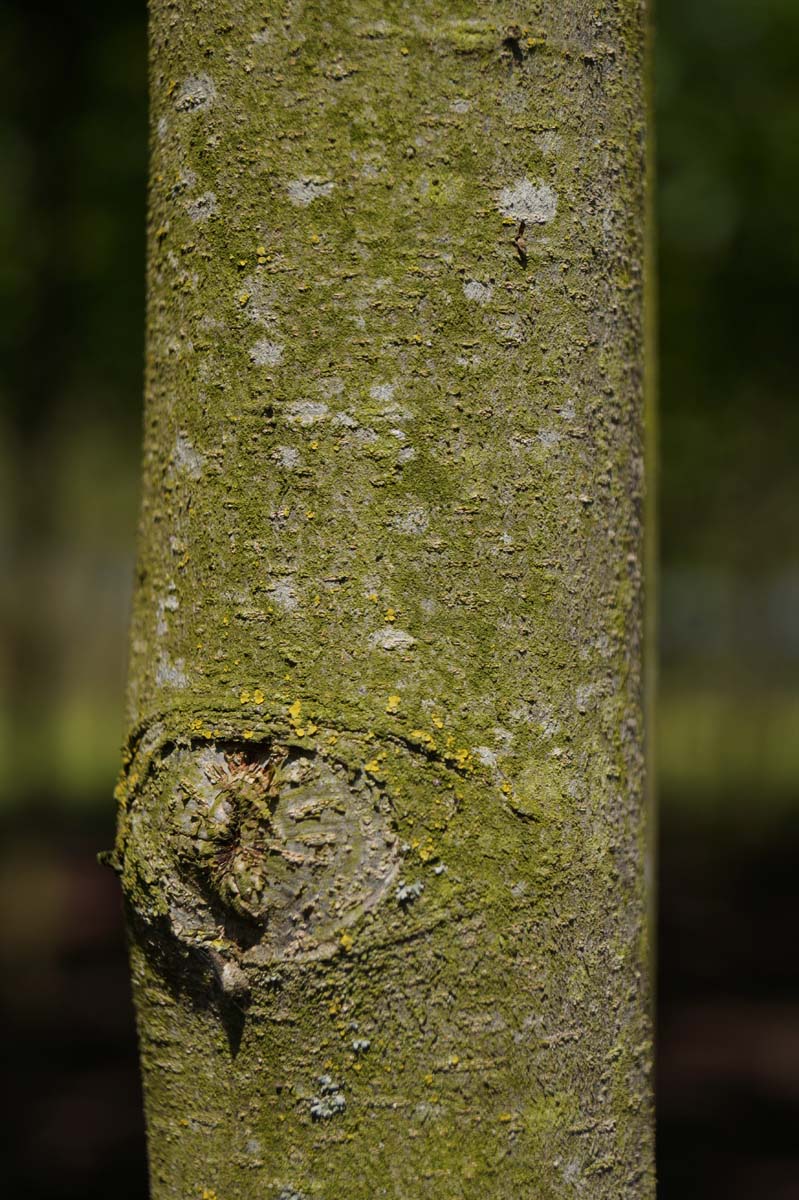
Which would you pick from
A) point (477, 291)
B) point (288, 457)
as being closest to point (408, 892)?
point (288, 457)

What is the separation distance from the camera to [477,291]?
94 centimetres

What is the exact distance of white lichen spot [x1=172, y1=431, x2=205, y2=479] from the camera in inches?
39.1

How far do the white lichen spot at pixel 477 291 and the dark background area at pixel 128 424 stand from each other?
4235mm

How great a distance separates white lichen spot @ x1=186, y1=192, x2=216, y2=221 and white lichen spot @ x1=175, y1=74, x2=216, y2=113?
0.08 meters

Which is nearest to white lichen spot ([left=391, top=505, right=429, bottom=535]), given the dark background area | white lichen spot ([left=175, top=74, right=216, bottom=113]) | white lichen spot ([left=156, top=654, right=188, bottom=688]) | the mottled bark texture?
the mottled bark texture

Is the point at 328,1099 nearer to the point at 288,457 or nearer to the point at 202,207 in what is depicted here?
the point at 288,457

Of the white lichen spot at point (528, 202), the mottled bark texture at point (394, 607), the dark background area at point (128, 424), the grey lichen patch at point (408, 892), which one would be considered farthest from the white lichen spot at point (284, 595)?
the dark background area at point (128, 424)

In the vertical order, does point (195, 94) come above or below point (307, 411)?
above

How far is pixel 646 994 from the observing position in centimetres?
108

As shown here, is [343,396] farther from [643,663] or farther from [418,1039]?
[418,1039]

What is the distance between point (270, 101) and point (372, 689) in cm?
49

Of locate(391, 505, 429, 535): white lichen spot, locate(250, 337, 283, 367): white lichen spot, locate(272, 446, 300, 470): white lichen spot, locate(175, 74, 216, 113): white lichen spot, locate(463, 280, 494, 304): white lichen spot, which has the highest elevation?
locate(175, 74, 216, 113): white lichen spot

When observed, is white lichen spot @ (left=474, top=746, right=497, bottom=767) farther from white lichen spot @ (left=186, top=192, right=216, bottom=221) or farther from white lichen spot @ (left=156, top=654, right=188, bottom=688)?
white lichen spot @ (left=186, top=192, right=216, bottom=221)

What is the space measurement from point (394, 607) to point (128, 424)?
8959mm
